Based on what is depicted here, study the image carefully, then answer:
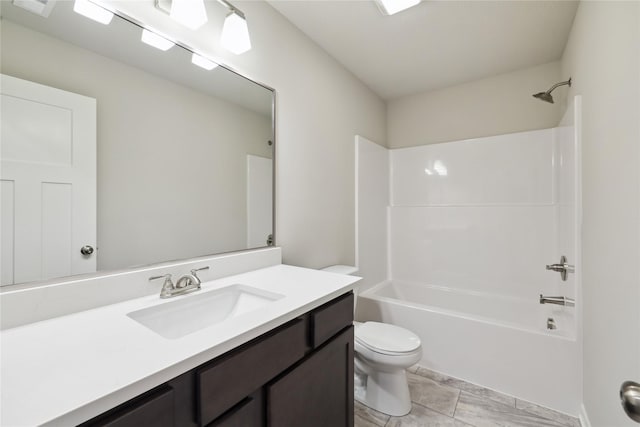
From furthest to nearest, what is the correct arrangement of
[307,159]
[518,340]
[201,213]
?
[307,159]
[518,340]
[201,213]

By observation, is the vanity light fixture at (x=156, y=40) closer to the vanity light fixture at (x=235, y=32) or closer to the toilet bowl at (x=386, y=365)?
the vanity light fixture at (x=235, y=32)

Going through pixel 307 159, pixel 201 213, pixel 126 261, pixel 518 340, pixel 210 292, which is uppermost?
pixel 307 159

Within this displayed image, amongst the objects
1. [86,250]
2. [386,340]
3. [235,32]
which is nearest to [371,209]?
[386,340]

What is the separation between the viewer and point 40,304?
0.83m

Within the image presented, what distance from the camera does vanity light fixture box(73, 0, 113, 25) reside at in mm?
973

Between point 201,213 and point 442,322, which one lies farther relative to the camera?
point 442,322

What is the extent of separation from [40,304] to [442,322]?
2171 mm

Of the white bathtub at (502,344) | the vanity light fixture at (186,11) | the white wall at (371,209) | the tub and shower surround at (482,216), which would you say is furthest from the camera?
the white wall at (371,209)

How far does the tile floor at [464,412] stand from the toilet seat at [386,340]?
40cm

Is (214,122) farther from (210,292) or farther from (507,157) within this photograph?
(507,157)

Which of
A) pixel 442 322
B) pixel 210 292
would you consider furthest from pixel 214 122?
pixel 442 322

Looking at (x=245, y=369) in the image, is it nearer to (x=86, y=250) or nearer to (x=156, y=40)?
(x=86, y=250)

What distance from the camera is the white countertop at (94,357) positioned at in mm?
470

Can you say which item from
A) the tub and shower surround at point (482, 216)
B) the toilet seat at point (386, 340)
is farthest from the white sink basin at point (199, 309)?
the tub and shower surround at point (482, 216)
